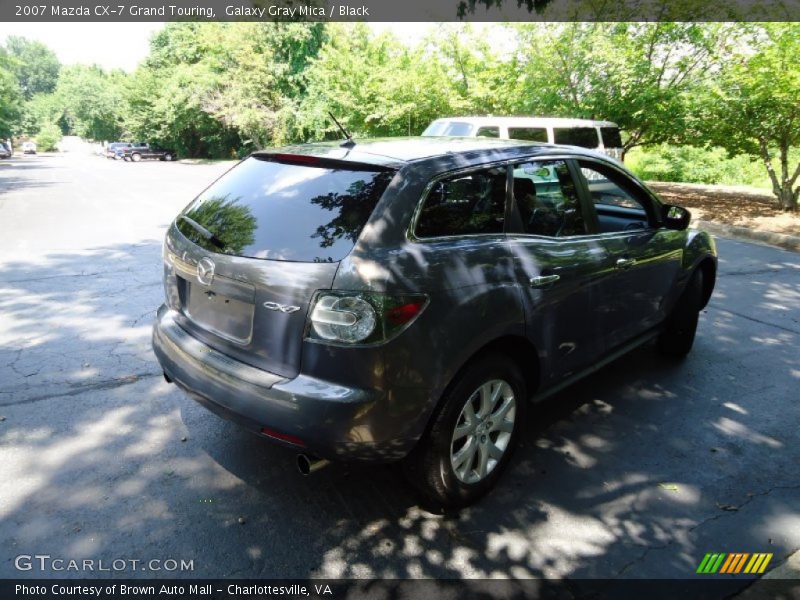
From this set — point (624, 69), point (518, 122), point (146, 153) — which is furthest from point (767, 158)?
point (146, 153)

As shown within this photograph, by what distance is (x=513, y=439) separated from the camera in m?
3.02

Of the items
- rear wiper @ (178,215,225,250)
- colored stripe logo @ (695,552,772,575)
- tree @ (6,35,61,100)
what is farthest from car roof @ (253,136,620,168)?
tree @ (6,35,61,100)

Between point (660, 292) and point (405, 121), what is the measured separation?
15626mm

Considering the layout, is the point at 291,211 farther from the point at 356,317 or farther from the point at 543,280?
the point at 543,280

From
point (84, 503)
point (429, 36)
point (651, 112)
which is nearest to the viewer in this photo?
point (84, 503)

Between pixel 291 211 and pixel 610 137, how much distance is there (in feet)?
43.5

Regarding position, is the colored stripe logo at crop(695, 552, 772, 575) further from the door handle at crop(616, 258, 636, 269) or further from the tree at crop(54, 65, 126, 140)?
the tree at crop(54, 65, 126, 140)

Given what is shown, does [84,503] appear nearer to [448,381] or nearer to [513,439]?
[448,381]

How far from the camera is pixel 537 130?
11.7 metres

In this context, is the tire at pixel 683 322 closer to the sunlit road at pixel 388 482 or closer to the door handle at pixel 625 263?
the sunlit road at pixel 388 482

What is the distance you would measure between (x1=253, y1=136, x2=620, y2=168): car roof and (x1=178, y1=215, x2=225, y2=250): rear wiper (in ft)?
1.83

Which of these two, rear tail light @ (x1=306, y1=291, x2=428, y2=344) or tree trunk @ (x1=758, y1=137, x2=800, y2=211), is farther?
tree trunk @ (x1=758, y1=137, x2=800, y2=211)

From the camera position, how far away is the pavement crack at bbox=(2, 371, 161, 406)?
12.2ft

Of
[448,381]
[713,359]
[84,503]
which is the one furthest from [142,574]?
[713,359]
